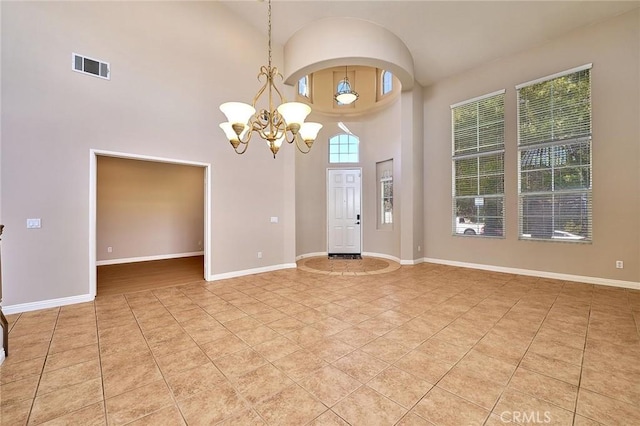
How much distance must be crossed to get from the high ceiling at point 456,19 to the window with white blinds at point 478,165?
941 mm

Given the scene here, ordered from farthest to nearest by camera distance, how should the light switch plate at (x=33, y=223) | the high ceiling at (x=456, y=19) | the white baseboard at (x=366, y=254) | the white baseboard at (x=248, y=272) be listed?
the white baseboard at (x=366, y=254)
the white baseboard at (x=248, y=272)
the high ceiling at (x=456, y=19)
the light switch plate at (x=33, y=223)

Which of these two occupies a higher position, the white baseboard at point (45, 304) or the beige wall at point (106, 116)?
the beige wall at point (106, 116)

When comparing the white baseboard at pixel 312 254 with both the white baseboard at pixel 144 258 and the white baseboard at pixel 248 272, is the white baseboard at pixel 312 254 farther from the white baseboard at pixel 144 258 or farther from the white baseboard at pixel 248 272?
the white baseboard at pixel 144 258

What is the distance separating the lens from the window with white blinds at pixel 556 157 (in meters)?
4.36

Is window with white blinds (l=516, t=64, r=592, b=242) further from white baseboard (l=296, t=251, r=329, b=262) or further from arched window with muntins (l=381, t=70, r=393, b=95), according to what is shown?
A: white baseboard (l=296, t=251, r=329, b=262)

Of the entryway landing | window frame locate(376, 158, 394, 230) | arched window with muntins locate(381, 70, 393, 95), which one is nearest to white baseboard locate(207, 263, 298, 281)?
the entryway landing

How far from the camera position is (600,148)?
13.8 ft

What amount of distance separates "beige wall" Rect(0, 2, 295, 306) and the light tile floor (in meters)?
0.95

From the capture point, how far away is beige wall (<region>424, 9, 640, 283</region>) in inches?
157

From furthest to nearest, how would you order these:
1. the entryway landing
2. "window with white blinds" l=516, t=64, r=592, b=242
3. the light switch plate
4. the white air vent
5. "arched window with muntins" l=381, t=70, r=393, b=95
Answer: "arched window with muntins" l=381, t=70, r=393, b=95 < the entryway landing < "window with white blinds" l=516, t=64, r=592, b=242 < the white air vent < the light switch plate

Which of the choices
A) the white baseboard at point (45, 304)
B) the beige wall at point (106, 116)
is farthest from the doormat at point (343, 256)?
the white baseboard at point (45, 304)

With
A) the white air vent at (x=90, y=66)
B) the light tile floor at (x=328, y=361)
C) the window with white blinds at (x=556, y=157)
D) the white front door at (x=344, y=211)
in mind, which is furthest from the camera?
the white front door at (x=344, y=211)

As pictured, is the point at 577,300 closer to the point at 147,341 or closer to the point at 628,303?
the point at 628,303

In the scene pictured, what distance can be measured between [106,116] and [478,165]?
6471 millimetres
